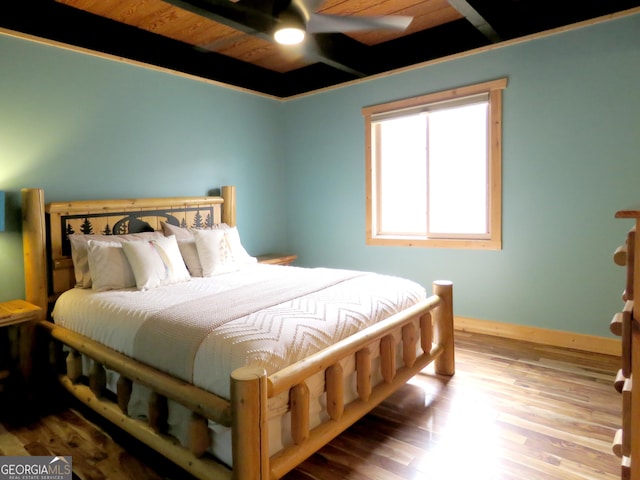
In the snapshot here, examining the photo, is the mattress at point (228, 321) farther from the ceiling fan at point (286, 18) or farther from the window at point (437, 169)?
the ceiling fan at point (286, 18)

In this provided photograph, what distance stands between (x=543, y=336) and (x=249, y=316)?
2635mm

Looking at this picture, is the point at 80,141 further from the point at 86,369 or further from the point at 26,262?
the point at 86,369

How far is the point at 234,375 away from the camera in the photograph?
1.42 meters

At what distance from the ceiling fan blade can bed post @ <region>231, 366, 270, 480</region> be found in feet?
6.75

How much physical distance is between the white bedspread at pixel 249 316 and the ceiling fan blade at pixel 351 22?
1.61 m

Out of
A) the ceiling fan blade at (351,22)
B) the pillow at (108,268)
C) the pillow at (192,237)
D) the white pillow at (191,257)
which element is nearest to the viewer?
the ceiling fan blade at (351,22)

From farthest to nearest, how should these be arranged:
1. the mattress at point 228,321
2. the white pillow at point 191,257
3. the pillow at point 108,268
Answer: the white pillow at point 191,257, the pillow at point 108,268, the mattress at point 228,321

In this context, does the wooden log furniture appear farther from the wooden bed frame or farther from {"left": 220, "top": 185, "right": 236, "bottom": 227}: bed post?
{"left": 220, "top": 185, "right": 236, "bottom": 227}: bed post

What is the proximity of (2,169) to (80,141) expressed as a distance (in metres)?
0.57

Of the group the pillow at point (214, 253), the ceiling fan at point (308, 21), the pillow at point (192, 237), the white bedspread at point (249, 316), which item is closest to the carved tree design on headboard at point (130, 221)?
the pillow at point (192, 237)

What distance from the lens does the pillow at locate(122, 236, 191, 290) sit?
2.75m

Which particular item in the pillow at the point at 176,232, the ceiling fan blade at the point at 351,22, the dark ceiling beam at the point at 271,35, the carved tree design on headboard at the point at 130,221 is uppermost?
the dark ceiling beam at the point at 271,35

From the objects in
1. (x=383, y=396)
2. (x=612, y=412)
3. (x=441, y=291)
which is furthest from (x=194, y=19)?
(x=612, y=412)

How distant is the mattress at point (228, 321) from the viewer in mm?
1689
